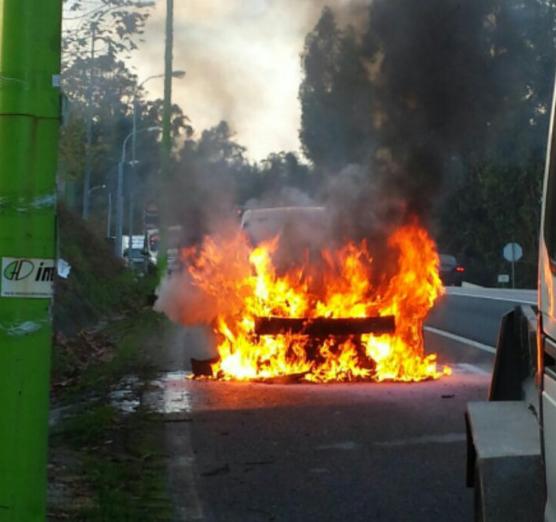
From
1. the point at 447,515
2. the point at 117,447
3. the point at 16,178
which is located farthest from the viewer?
the point at 117,447

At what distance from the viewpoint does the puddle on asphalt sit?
8.85 meters

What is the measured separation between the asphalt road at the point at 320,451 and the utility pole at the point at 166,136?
21.0ft

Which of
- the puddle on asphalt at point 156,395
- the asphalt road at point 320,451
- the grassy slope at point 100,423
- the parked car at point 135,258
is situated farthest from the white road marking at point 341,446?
the parked car at point 135,258

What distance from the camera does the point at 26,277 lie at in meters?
3.51

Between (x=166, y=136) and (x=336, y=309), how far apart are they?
9821 millimetres

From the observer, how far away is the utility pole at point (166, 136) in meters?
16.7

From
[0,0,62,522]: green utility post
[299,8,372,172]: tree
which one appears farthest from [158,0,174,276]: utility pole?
[0,0,62,522]: green utility post

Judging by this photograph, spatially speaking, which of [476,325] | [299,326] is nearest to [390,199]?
[299,326]

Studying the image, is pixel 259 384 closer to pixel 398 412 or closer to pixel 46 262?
pixel 398 412

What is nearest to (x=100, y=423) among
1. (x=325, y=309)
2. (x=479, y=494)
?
(x=325, y=309)

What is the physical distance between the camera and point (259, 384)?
10.0 meters

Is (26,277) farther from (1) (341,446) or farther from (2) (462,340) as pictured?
(2) (462,340)

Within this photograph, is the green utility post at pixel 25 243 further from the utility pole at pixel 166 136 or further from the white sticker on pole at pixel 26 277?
the utility pole at pixel 166 136

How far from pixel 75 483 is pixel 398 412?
10.5 feet
